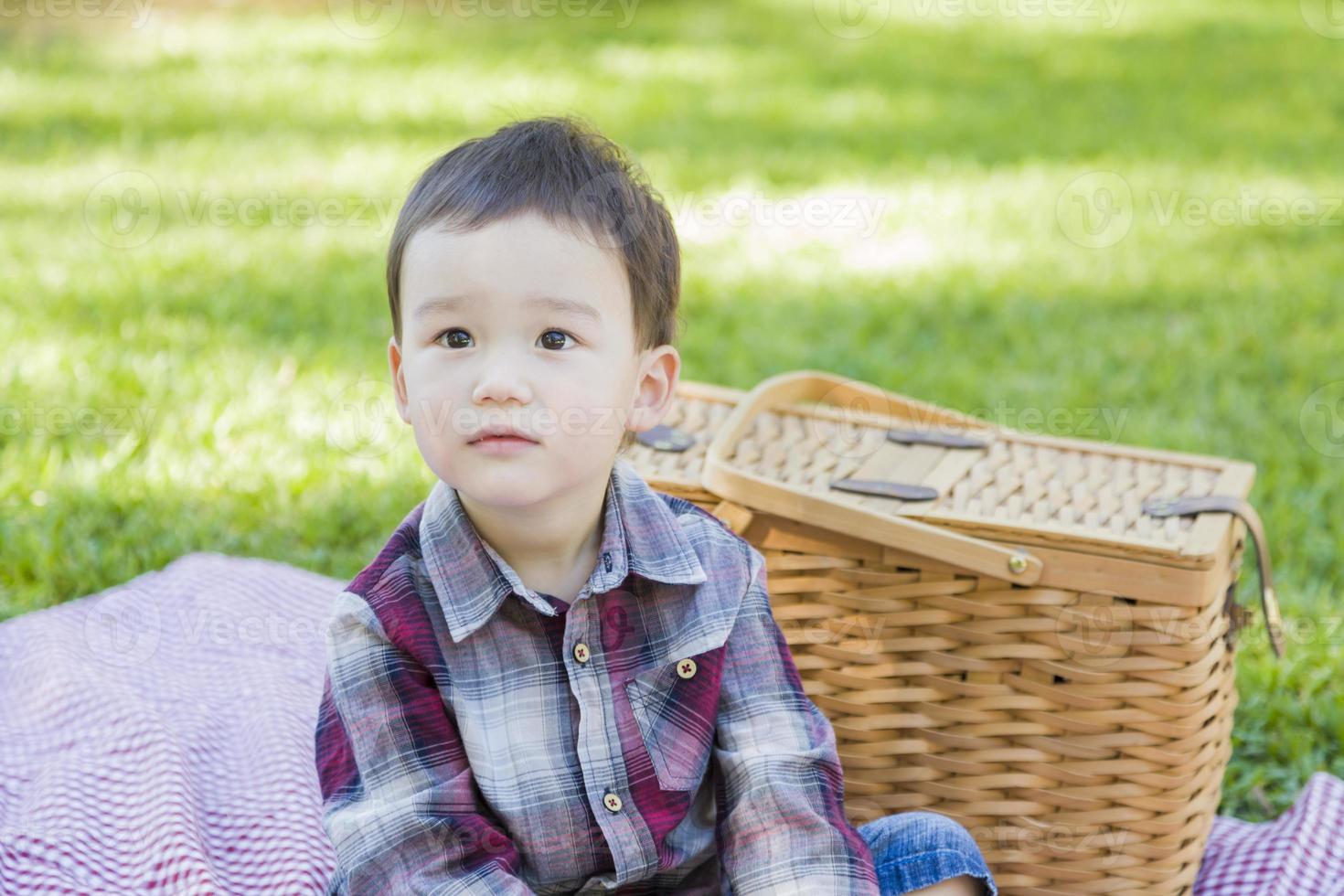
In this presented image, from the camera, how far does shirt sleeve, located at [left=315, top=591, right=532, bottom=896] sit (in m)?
1.52

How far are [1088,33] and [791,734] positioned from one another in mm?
7475

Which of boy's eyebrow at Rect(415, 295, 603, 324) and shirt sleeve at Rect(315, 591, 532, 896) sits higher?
boy's eyebrow at Rect(415, 295, 603, 324)

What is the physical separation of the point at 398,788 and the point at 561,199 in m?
0.67

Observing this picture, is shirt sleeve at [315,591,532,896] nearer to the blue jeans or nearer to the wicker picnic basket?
the blue jeans

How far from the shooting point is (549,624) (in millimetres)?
1623

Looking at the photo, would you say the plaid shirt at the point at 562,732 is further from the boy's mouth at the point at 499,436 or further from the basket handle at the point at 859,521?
the basket handle at the point at 859,521

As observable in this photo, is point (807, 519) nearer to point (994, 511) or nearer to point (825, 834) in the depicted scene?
point (994, 511)

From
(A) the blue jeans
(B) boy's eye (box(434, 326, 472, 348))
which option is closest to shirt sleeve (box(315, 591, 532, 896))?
(B) boy's eye (box(434, 326, 472, 348))

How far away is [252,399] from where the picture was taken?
338 centimetres

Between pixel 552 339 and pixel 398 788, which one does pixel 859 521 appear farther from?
pixel 398 788

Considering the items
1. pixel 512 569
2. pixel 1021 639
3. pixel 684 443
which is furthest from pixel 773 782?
pixel 684 443

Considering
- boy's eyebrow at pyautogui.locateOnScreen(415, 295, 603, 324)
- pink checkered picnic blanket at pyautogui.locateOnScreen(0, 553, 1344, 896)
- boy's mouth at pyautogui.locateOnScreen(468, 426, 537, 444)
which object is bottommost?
pink checkered picnic blanket at pyautogui.locateOnScreen(0, 553, 1344, 896)

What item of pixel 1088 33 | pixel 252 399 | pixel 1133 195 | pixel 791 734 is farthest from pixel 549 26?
pixel 791 734

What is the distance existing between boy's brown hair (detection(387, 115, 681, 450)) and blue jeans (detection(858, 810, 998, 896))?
2.22ft
